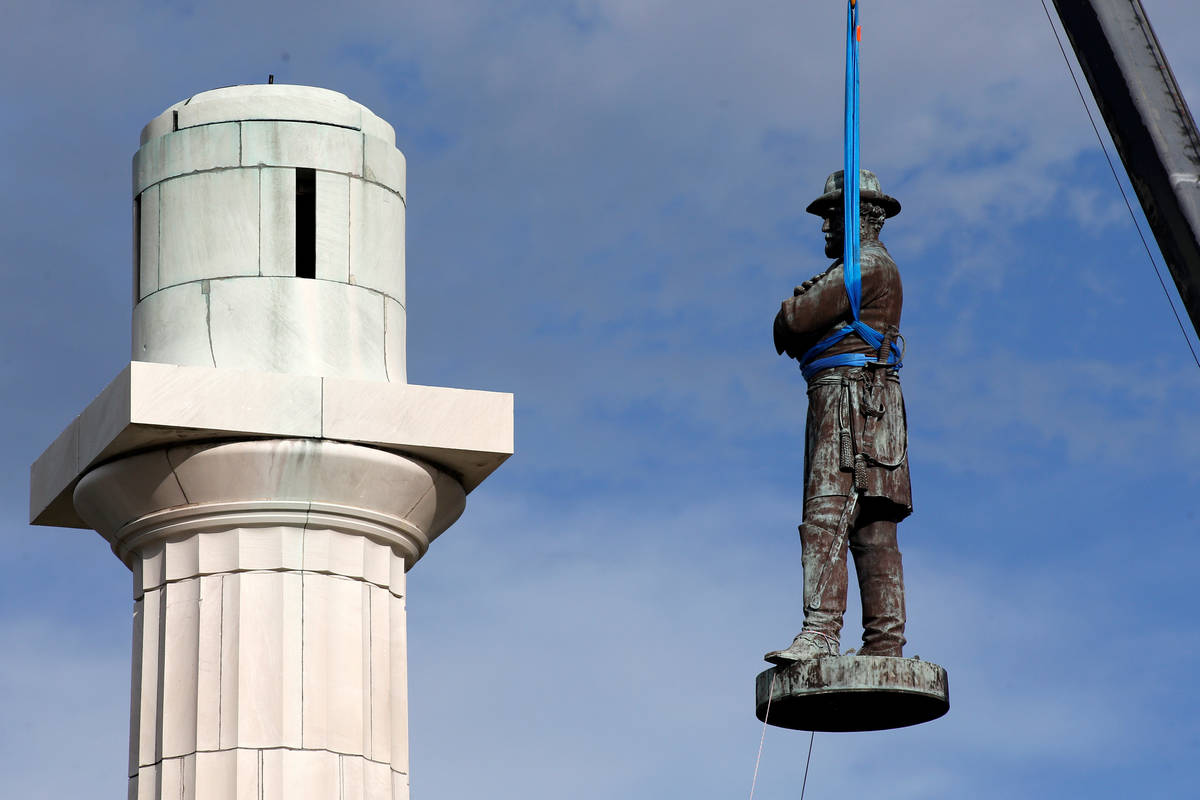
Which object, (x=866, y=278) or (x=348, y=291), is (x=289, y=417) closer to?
(x=348, y=291)

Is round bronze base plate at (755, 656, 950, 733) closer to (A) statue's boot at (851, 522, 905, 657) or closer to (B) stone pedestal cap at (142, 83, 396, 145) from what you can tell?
(A) statue's boot at (851, 522, 905, 657)

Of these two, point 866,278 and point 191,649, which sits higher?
point 866,278

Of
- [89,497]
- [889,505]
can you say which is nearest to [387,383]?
[89,497]

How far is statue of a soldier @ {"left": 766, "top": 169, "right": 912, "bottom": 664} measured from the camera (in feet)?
87.4

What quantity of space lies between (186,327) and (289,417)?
1500 mm

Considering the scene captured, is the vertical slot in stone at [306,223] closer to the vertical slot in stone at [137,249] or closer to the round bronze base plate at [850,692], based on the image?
the vertical slot in stone at [137,249]

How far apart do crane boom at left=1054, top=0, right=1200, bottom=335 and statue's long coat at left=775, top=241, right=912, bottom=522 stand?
3.69m

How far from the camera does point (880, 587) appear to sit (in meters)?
26.9

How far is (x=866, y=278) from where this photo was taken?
27.3 m

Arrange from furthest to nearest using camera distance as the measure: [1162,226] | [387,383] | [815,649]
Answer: [387,383]
[815,649]
[1162,226]

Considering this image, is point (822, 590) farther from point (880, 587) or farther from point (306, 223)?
point (306, 223)

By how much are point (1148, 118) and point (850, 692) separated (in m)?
5.58

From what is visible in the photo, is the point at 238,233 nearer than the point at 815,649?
No

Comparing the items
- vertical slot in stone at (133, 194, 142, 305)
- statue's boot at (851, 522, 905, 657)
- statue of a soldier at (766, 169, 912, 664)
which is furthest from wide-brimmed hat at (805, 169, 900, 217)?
vertical slot in stone at (133, 194, 142, 305)
